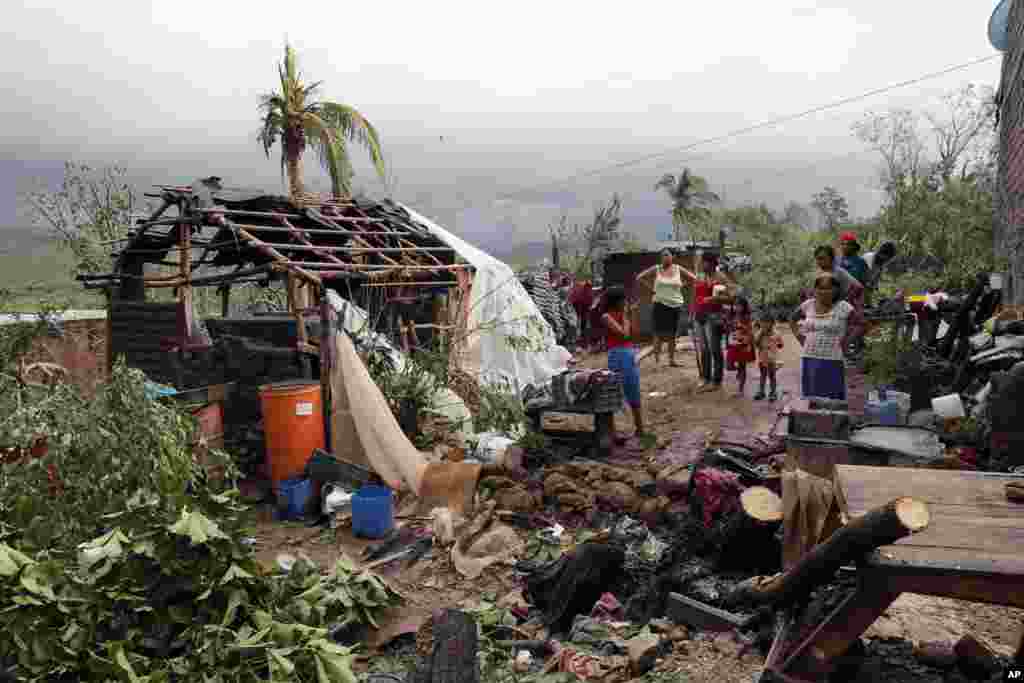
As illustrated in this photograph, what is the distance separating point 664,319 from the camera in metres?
10.7

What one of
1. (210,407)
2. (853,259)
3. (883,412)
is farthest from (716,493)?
(210,407)

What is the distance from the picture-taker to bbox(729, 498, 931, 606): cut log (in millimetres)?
2221

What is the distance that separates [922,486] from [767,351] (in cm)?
600

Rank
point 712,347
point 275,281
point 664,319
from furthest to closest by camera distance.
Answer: point 664,319
point 712,347
point 275,281

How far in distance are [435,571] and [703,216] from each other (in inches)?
1543

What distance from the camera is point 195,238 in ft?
30.8

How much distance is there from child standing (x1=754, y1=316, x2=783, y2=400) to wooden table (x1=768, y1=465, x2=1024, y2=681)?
5737 mm

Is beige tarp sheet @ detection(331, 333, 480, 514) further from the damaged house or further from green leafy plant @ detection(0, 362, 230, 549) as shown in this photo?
green leafy plant @ detection(0, 362, 230, 549)

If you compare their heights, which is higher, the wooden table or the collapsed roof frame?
the collapsed roof frame

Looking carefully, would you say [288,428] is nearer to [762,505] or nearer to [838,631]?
[762,505]

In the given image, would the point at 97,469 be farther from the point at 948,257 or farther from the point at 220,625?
the point at 948,257

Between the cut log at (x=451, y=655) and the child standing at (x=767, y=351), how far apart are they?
21.2 feet

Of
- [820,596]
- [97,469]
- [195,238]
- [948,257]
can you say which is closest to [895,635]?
[820,596]

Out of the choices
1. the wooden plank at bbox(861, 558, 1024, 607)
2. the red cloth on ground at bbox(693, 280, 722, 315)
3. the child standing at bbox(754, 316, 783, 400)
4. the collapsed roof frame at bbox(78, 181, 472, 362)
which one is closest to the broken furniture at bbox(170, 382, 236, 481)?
the collapsed roof frame at bbox(78, 181, 472, 362)
